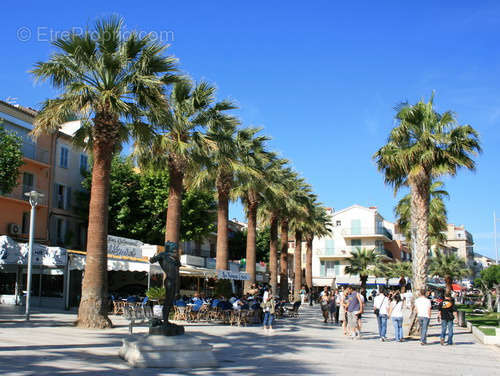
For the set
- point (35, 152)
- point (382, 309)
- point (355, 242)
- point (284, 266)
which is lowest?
point (382, 309)

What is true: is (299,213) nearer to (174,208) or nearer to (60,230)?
(60,230)

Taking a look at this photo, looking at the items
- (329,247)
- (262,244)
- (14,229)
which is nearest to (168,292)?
(14,229)

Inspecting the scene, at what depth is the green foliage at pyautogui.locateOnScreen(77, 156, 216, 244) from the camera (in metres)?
34.9

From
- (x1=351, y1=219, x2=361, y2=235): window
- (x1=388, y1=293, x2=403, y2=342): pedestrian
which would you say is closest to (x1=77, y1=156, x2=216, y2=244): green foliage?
(x1=388, y1=293, x2=403, y2=342): pedestrian

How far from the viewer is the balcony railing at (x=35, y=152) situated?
103 ft

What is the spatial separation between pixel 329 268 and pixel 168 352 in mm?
65935

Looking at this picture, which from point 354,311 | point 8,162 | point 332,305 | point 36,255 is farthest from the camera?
point 332,305

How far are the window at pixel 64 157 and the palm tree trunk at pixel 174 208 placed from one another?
15.9m

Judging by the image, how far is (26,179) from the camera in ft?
104

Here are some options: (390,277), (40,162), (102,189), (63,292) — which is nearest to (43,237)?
(40,162)

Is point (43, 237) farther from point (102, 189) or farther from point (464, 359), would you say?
point (464, 359)

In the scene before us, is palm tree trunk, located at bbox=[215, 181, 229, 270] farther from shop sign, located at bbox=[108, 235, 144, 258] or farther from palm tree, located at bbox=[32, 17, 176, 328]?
palm tree, located at bbox=[32, 17, 176, 328]

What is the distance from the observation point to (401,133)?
63.9 ft

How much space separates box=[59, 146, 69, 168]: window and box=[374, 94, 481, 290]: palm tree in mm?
22364
